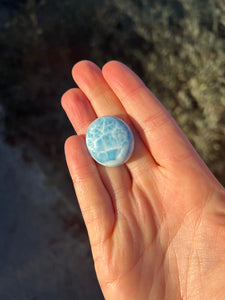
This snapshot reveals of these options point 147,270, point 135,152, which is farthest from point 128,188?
point 147,270

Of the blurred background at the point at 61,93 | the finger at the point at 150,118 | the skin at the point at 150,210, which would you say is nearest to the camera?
the skin at the point at 150,210

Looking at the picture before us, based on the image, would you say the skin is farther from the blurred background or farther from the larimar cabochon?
the blurred background

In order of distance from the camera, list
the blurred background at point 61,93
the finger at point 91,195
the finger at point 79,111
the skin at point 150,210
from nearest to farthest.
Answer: the skin at point 150,210
the finger at point 91,195
the finger at point 79,111
the blurred background at point 61,93

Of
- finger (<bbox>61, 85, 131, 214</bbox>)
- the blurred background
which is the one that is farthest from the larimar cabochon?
the blurred background

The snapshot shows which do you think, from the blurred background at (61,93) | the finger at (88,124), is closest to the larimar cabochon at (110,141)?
the finger at (88,124)

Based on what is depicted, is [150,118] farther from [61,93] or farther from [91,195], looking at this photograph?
[61,93]

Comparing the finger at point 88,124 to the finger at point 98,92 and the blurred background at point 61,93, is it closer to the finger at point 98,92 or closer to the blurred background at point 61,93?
the finger at point 98,92
